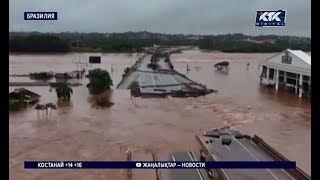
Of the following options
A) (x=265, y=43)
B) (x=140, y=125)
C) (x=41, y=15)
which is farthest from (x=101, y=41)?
(x=41, y=15)

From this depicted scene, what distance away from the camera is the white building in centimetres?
600

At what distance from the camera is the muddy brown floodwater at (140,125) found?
329 centimetres

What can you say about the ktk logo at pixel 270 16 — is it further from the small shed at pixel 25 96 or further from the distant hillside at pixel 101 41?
the small shed at pixel 25 96

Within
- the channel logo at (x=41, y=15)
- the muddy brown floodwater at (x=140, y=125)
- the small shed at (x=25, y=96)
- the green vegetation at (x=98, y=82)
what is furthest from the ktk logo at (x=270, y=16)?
the green vegetation at (x=98, y=82)

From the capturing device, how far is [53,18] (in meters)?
0.78

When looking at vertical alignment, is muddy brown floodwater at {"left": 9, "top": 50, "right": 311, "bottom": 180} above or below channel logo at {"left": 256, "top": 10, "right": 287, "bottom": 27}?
below

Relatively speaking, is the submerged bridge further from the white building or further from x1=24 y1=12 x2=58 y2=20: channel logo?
x1=24 y1=12 x2=58 y2=20: channel logo

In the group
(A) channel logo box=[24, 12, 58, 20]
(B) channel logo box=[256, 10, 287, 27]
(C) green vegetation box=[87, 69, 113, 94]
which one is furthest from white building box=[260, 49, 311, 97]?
(A) channel logo box=[24, 12, 58, 20]

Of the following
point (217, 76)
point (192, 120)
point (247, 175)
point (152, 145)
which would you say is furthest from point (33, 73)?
point (247, 175)

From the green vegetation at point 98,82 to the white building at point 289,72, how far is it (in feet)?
9.51

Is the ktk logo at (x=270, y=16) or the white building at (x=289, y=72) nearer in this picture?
the ktk logo at (x=270, y=16)

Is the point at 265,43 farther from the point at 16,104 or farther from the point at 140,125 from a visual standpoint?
the point at 16,104

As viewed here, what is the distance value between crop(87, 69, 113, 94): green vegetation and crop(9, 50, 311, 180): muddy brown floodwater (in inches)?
6.2
